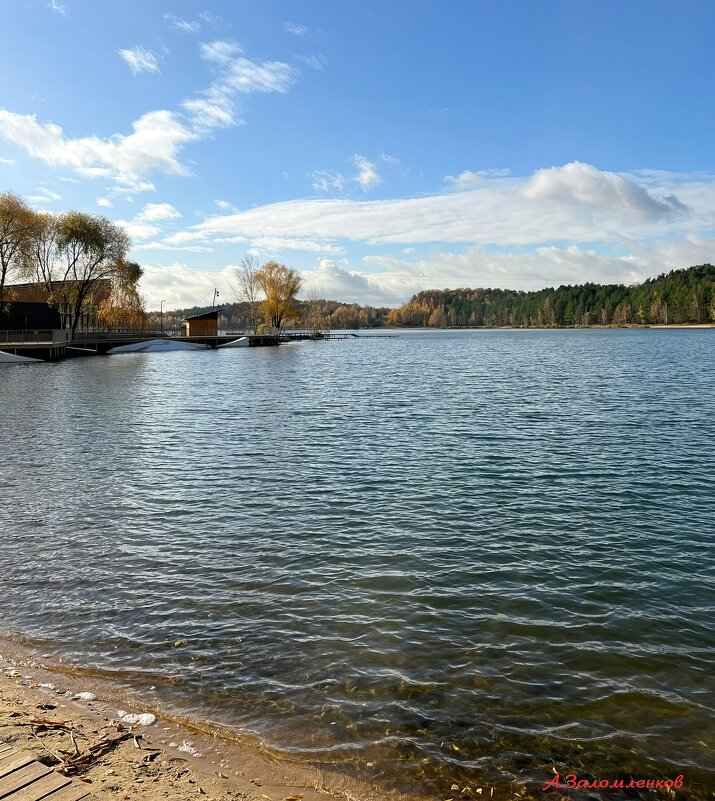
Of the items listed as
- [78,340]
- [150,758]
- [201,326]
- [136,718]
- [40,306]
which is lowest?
[136,718]

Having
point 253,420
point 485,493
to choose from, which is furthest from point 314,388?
point 485,493

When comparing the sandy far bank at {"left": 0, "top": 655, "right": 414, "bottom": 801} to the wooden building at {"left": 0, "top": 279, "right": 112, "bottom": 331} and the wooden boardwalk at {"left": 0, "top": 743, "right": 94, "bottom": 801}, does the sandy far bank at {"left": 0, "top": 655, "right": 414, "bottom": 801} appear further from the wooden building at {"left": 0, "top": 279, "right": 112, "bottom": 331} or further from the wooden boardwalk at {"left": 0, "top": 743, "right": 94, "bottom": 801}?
the wooden building at {"left": 0, "top": 279, "right": 112, "bottom": 331}

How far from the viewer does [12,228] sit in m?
67.4

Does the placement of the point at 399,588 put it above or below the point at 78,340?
below

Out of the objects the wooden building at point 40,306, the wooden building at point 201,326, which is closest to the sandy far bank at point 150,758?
the wooden building at point 40,306

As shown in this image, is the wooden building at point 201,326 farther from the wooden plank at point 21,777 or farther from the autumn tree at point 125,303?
the wooden plank at point 21,777

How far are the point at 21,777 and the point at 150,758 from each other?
49.1 inches

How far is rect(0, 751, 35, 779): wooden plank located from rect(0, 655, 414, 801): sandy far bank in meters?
0.38

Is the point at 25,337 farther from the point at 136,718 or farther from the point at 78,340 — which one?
the point at 136,718

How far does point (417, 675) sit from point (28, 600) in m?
5.97

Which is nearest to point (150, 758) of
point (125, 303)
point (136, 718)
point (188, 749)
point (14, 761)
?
point (188, 749)

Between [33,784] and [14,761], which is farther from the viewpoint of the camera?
[14,761]

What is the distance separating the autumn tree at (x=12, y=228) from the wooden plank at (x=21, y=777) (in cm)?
7441

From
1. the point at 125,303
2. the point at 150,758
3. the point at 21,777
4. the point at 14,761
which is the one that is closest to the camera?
the point at 21,777
